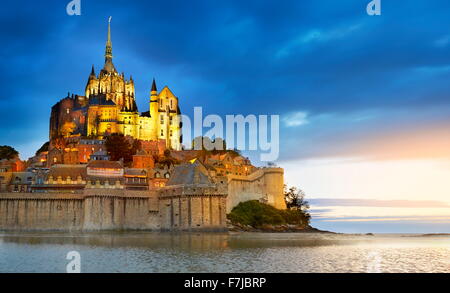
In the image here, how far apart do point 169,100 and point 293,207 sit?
4288 centimetres

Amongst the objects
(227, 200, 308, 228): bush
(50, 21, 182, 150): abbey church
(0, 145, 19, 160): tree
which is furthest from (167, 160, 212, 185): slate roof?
(0, 145, 19, 160): tree

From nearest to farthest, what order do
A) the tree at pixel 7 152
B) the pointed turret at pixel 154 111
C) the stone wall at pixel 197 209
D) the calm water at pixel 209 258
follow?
the calm water at pixel 209 258 < the stone wall at pixel 197 209 < the tree at pixel 7 152 < the pointed turret at pixel 154 111

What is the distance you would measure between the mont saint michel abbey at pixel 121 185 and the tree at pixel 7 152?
22.8 ft

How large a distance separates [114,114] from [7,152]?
25021 mm

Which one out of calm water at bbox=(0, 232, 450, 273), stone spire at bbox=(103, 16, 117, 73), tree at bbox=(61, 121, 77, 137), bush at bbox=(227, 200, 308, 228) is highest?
stone spire at bbox=(103, 16, 117, 73)

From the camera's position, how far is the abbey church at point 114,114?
12681 centimetres

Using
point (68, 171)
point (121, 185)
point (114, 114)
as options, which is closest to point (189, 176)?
point (121, 185)

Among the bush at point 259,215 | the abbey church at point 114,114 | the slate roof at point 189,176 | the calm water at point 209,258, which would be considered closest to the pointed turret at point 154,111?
the abbey church at point 114,114

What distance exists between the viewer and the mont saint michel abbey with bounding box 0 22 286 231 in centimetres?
7756

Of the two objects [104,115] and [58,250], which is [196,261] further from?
[104,115]

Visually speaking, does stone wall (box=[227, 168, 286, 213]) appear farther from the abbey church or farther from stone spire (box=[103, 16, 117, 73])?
stone spire (box=[103, 16, 117, 73])

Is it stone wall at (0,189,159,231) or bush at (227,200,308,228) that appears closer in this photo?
stone wall at (0,189,159,231)

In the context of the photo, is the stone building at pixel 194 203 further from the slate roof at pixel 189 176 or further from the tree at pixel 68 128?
the tree at pixel 68 128

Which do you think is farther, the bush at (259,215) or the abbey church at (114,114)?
the abbey church at (114,114)
